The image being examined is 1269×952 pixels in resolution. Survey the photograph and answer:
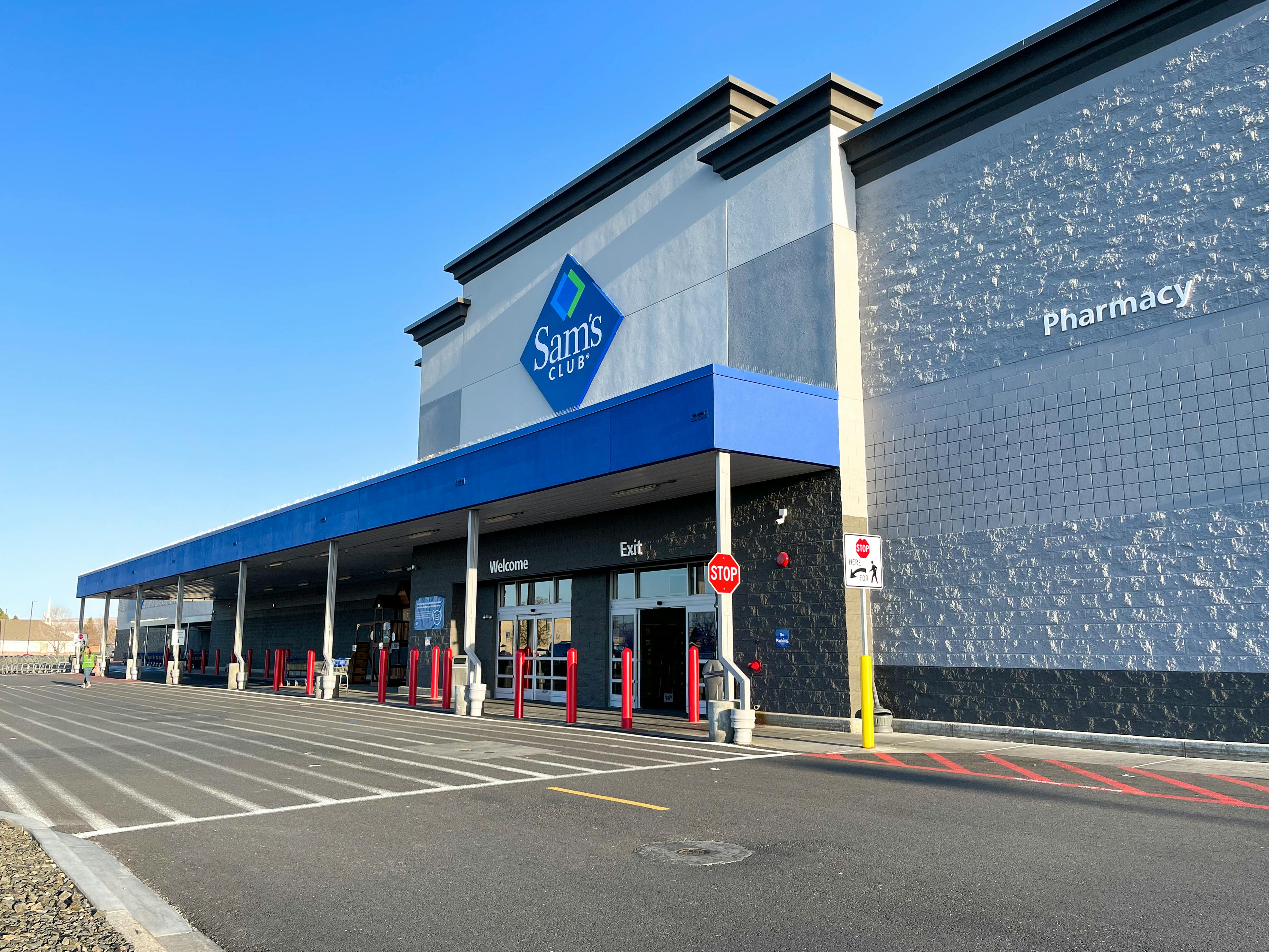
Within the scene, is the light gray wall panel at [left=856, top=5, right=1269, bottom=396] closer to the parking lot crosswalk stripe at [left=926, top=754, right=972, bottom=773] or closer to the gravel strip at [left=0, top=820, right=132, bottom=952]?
the parking lot crosswalk stripe at [left=926, top=754, right=972, bottom=773]

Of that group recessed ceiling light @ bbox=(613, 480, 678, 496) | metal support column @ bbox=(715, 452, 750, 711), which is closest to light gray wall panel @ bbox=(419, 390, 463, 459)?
recessed ceiling light @ bbox=(613, 480, 678, 496)

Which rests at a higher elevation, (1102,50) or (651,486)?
(1102,50)

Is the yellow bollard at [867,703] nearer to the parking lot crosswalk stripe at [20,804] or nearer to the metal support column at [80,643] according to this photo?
the parking lot crosswalk stripe at [20,804]

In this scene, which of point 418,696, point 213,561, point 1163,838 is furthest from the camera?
point 213,561

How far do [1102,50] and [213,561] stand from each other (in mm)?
35445

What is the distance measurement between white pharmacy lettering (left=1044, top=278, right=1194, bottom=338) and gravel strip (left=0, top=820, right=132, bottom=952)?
1504cm

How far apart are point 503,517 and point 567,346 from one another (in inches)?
215

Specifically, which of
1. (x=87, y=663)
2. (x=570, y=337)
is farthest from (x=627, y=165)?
(x=87, y=663)

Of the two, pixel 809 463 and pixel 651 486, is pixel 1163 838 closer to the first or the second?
pixel 809 463

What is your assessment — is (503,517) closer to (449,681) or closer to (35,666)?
(449,681)

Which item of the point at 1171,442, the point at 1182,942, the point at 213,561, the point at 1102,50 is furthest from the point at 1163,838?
the point at 213,561

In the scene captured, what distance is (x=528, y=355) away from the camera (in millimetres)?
28906

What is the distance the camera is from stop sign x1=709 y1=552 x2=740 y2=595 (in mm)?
15422

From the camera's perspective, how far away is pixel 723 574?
1551cm
